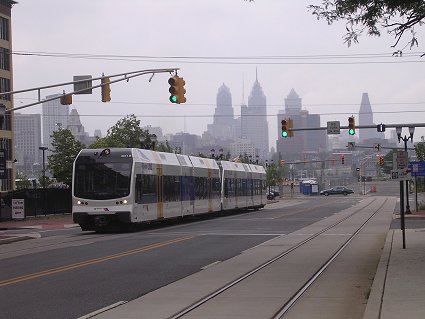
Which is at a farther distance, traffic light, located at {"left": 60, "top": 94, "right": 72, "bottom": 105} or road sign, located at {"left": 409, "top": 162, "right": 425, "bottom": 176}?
road sign, located at {"left": 409, "top": 162, "right": 425, "bottom": 176}

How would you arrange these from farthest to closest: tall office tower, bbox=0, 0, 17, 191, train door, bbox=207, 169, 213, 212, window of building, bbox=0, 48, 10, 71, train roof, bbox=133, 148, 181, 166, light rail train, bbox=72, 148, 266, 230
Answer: window of building, bbox=0, 48, 10, 71, tall office tower, bbox=0, 0, 17, 191, train door, bbox=207, 169, 213, 212, train roof, bbox=133, 148, 181, 166, light rail train, bbox=72, 148, 266, 230

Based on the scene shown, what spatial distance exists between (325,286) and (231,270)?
313 centimetres

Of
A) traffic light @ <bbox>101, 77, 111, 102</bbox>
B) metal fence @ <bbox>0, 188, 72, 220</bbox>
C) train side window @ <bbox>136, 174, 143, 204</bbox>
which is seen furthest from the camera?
metal fence @ <bbox>0, 188, 72, 220</bbox>

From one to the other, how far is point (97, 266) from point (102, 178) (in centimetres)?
1279

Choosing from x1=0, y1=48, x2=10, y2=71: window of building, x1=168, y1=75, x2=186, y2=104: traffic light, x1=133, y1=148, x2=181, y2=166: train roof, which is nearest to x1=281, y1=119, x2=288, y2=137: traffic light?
x1=133, y1=148, x2=181, y2=166: train roof

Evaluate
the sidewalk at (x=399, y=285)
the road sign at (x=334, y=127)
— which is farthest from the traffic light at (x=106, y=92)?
the road sign at (x=334, y=127)

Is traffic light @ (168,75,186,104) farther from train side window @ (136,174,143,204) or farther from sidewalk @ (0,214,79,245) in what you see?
sidewalk @ (0,214,79,245)

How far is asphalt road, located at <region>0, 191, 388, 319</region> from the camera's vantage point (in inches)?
483

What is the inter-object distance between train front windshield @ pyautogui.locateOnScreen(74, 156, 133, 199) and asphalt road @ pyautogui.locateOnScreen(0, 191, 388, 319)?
1796 mm

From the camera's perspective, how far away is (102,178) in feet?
98.5

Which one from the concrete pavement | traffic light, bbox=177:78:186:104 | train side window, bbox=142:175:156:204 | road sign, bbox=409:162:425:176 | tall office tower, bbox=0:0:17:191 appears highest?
tall office tower, bbox=0:0:17:191

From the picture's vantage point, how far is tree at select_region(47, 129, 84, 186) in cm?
5804

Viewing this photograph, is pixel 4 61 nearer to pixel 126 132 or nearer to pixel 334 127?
pixel 126 132

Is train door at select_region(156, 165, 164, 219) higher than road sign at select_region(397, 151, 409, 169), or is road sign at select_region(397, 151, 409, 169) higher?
road sign at select_region(397, 151, 409, 169)
